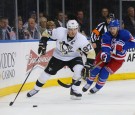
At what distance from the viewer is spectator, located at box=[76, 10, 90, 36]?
12648 millimetres

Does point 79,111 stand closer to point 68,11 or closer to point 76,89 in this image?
point 76,89

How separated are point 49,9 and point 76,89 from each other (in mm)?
4015

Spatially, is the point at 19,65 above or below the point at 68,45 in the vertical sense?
below

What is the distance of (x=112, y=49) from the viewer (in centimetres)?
956

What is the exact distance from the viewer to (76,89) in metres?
8.97

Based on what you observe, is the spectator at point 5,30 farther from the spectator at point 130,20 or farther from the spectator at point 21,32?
the spectator at point 130,20

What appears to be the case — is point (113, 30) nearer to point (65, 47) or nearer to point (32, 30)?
point (65, 47)

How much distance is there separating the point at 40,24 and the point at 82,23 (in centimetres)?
146

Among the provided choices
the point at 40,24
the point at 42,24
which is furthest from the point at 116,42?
the point at 40,24

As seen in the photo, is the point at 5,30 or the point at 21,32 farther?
the point at 21,32

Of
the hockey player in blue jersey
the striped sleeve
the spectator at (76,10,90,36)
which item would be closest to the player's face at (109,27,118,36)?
the hockey player in blue jersey

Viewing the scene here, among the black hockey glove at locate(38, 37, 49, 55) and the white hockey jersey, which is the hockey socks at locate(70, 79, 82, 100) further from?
the black hockey glove at locate(38, 37, 49, 55)

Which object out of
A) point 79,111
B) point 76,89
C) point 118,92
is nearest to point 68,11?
point 118,92

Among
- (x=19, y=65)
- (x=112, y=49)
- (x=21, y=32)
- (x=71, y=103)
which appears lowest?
(x=71, y=103)
